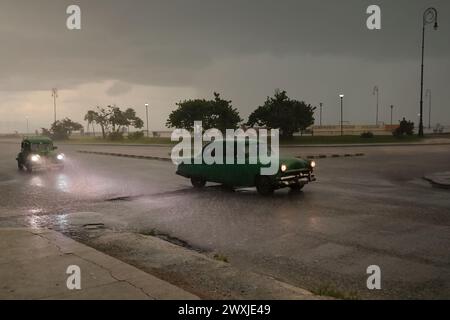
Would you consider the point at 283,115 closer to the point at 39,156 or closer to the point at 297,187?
the point at 39,156

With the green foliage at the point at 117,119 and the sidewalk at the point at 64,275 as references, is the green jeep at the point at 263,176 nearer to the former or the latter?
the sidewalk at the point at 64,275

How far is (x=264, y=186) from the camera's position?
1296 centimetres

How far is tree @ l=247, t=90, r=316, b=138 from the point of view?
51.2 m

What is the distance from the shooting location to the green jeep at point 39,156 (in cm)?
2259

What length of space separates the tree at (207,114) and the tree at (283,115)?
3109mm

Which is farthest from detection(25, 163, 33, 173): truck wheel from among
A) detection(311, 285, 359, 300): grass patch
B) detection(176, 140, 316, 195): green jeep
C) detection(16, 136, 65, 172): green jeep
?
detection(311, 285, 359, 300): grass patch

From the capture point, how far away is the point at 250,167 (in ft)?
43.7

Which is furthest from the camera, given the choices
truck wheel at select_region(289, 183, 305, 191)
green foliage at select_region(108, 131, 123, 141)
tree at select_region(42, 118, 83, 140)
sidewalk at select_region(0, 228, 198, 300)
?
tree at select_region(42, 118, 83, 140)

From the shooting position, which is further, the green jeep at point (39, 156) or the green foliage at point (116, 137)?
the green foliage at point (116, 137)

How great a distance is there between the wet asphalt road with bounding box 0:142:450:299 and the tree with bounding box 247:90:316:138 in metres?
33.7

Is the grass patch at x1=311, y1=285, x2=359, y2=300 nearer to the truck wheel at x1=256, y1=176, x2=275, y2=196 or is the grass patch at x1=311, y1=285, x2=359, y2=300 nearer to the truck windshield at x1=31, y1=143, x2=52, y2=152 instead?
the truck wheel at x1=256, y1=176, x2=275, y2=196

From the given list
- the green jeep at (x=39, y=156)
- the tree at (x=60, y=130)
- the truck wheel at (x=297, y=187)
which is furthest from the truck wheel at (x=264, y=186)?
the tree at (x=60, y=130)

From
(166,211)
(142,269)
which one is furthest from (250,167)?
(142,269)
